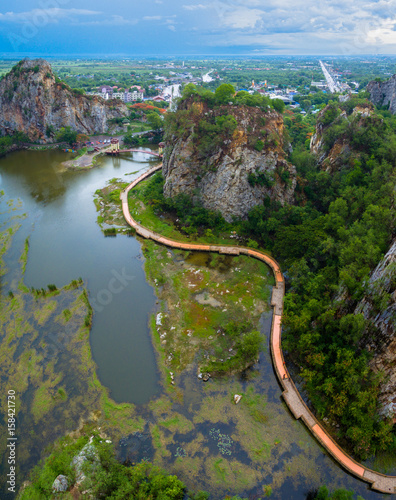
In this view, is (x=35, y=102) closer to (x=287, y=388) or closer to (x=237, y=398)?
(x=237, y=398)

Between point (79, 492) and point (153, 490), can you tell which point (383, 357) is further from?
point (79, 492)

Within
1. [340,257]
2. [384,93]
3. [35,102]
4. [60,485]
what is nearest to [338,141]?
[340,257]

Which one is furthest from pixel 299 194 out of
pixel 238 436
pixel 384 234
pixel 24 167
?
pixel 24 167

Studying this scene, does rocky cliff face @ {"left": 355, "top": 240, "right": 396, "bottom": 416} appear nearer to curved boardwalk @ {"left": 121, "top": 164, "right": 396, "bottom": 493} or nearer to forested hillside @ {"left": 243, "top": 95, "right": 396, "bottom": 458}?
forested hillside @ {"left": 243, "top": 95, "right": 396, "bottom": 458}

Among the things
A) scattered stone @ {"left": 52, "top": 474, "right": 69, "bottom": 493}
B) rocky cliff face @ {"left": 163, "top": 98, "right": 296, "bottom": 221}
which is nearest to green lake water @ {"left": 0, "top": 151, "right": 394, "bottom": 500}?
scattered stone @ {"left": 52, "top": 474, "right": 69, "bottom": 493}

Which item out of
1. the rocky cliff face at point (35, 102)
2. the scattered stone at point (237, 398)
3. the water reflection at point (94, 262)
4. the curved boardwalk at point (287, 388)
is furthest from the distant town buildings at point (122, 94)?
the scattered stone at point (237, 398)

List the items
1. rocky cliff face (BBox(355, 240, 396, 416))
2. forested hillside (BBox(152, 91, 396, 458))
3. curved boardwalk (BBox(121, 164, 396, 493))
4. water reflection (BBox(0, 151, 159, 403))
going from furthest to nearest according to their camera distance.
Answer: water reflection (BBox(0, 151, 159, 403))
forested hillside (BBox(152, 91, 396, 458))
rocky cliff face (BBox(355, 240, 396, 416))
curved boardwalk (BBox(121, 164, 396, 493))
